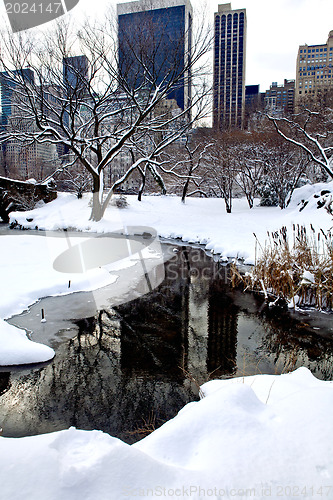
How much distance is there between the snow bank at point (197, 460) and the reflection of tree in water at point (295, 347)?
192 centimetres

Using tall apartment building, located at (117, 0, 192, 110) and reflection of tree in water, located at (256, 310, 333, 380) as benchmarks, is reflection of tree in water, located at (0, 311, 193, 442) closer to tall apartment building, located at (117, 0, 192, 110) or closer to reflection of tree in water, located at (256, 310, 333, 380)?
reflection of tree in water, located at (256, 310, 333, 380)

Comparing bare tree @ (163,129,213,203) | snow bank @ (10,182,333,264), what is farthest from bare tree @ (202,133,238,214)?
snow bank @ (10,182,333,264)

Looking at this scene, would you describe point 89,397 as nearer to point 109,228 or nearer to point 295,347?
point 295,347

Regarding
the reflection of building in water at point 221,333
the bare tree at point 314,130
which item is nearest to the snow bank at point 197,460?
the reflection of building in water at point 221,333

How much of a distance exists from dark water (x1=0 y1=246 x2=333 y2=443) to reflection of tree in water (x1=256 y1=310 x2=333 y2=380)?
0.04 feet

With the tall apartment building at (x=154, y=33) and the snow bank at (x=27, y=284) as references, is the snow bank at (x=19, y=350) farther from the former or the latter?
the tall apartment building at (x=154, y=33)

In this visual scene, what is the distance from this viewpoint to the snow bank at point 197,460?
1498mm

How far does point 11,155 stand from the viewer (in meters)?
33.7

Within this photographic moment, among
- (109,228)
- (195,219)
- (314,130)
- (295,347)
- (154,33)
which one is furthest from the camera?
(314,130)

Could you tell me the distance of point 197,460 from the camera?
5.77 ft

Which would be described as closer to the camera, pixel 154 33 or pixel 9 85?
pixel 154 33

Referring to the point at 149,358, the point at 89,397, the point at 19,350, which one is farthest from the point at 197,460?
the point at 19,350

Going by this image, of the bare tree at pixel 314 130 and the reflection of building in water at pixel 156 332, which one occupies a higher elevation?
the bare tree at pixel 314 130

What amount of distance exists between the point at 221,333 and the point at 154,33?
482 inches
